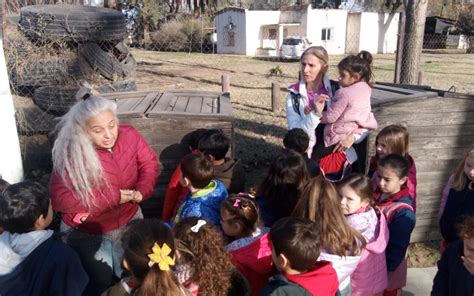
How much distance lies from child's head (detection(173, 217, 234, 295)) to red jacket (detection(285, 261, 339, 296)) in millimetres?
282

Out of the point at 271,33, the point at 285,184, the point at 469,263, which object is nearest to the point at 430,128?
the point at 285,184

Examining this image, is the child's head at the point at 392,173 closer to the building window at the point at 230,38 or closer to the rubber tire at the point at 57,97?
the rubber tire at the point at 57,97

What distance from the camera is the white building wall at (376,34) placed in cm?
3209

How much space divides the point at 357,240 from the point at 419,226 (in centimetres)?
212

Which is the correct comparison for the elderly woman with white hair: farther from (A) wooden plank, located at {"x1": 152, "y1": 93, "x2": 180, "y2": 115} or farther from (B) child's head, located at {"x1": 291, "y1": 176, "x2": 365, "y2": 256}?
(B) child's head, located at {"x1": 291, "y1": 176, "x2": 365, "y2": 256}

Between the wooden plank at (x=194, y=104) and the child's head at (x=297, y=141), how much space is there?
0.86m

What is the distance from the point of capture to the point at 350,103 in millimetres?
3182

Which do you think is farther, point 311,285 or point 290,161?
A: point 290,161

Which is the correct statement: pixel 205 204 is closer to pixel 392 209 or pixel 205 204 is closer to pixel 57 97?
pixel 392 209

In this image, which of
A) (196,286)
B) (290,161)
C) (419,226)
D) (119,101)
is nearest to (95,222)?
(196,286)

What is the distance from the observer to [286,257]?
189 cm

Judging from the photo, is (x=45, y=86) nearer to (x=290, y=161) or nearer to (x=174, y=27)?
(x=290, y=161)

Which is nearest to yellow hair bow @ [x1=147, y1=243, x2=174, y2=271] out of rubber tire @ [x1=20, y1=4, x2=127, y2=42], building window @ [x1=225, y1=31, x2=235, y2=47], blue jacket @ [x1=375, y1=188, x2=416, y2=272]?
blue jacket @ [x1=375, y1=188, x2=416, y2=272]

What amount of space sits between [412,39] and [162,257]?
19.2ft
